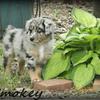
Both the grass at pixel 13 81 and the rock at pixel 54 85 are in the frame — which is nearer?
the rock at pixel 54 85

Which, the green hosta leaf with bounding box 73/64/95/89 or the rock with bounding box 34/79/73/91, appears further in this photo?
the green hosta leaf with bounding box 73/64/95/89

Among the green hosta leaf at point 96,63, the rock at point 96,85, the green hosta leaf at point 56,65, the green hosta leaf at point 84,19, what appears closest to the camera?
the rock at point 96,85

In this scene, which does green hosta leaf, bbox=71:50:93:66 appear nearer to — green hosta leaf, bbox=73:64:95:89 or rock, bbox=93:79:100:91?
green hosta leaf, bbox=73:64:95:89

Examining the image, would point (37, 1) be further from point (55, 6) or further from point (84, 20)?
point (84, 20)

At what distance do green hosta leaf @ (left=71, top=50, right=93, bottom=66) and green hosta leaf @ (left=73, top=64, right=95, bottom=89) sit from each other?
58mm

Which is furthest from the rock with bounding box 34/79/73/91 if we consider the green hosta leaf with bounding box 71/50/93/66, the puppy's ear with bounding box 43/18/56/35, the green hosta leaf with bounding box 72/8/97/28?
the green hosta leaf with bounding box 72/8/97/28

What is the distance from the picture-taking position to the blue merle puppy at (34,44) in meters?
6.50

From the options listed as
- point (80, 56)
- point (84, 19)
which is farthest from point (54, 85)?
point (84, 19)

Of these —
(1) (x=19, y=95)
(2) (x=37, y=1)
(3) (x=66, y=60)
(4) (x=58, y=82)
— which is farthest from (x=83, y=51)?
(2) (x=37, y=1)

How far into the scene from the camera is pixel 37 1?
9.83 meters

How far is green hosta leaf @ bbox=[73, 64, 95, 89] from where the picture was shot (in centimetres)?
628

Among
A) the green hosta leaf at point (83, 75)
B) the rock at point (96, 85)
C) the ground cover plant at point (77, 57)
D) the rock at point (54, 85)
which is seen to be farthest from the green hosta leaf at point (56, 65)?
the rock at point (96, 85)

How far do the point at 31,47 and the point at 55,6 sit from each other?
13.1 feet

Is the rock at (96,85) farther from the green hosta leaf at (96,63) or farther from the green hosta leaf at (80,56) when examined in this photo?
the green hosta leaf at (80,56)
